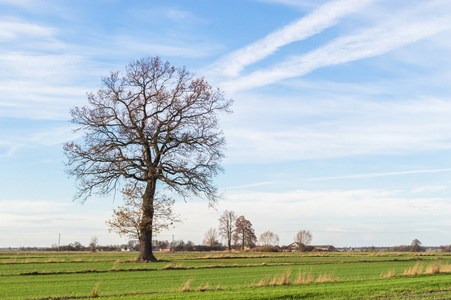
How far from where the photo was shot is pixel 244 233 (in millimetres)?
120688

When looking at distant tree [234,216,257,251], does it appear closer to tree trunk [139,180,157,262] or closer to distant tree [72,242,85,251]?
distant tree [72,242,85,251]

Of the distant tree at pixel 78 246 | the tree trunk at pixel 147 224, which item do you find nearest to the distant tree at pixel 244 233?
the distant tree at pixel 78 246

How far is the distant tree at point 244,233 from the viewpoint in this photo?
120 metres

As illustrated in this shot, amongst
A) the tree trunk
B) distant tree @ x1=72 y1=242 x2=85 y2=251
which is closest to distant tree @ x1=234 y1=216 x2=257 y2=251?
distant tree @ x1=72 y1=242 x2=85 y2=251

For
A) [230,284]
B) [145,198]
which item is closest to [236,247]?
[145,198]

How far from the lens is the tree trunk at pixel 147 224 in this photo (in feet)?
131

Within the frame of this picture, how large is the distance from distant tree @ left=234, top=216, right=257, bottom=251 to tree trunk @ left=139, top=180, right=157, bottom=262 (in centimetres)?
8084

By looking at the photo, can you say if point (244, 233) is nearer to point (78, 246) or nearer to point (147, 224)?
point (78, 246)

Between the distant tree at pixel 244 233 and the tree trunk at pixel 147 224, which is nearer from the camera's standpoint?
the tree trunk at pixel 147 224

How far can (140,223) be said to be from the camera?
39.4 meters

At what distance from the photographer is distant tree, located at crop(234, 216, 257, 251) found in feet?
393

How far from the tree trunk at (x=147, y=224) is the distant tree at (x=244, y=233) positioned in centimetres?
8084

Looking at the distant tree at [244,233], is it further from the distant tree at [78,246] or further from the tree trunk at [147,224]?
the tree trunk at [147,224]

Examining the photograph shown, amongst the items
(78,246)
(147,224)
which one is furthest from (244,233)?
(147,224)
